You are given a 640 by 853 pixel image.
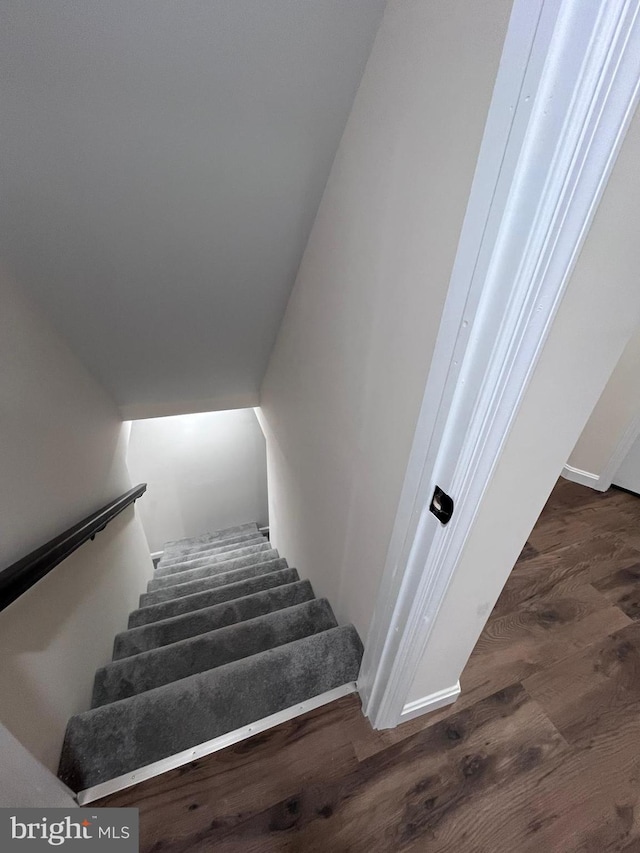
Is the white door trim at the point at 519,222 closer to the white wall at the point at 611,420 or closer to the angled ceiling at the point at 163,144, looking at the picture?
the angled ceiling at the point at 163,144

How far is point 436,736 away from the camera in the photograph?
114cm

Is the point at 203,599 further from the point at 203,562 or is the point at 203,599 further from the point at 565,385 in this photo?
the point at 565,385

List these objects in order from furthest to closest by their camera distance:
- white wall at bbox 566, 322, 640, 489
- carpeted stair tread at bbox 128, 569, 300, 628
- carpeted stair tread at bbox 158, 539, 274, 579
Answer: carpeted stair tread at bbox 158, 539, 274, 579
white wall at bbox 566, 322, 640, 489
carpeted stair tread at bbox 128, 569, 300, 628

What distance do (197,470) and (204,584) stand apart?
6.70 ft

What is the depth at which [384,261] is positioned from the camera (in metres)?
0.80

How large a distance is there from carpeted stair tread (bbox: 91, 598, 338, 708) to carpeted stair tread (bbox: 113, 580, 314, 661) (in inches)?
9.1

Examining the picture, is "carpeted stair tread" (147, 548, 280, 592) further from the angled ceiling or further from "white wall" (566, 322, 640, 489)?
"white wall" (566, 322, 640, 489)

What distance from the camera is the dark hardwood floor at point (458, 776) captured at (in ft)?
3.14

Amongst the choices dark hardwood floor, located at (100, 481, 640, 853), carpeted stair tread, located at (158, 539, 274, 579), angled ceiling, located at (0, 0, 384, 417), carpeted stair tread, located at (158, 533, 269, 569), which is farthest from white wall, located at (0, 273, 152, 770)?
carpeted stair tread, located at (158, 533, 269, 569)

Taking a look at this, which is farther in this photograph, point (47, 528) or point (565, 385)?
point (47, 528)

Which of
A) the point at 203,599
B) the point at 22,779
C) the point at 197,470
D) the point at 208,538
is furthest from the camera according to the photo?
the point at 208,538

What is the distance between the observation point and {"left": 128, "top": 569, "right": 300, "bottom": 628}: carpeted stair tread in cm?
194

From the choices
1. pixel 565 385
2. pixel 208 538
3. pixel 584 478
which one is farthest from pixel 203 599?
pixel 584 478

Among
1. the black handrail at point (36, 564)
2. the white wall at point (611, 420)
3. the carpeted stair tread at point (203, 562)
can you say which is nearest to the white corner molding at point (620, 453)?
the white wall at point (611, 420)
